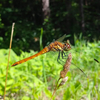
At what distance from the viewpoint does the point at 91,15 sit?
24.9ft

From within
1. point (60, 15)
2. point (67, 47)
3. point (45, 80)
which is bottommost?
point (45, 80)

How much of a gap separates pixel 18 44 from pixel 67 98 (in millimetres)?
2678

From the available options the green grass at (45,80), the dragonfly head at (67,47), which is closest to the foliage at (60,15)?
the green grass at (45,80)

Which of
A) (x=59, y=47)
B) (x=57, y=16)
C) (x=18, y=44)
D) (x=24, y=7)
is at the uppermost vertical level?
(x=24, y=7)

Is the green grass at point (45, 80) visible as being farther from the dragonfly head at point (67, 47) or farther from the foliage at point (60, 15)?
the foliage at point (60, 15)

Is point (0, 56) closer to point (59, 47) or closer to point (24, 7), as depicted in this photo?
point (59, 47)

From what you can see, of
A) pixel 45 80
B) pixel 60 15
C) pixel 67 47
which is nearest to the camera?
pixel 67 47

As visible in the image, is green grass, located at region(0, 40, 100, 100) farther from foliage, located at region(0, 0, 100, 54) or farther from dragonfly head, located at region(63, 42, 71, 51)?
foliage, located at region(0, 0, 100, 54)

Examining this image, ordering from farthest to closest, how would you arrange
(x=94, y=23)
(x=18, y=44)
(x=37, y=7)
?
(x=37, y=7), (x=94, y=23), (x=18, y=44)

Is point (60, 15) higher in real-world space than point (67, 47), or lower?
higher

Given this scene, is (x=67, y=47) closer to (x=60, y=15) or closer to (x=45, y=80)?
(x=45, y=80)

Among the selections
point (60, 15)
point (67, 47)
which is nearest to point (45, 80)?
point (67, 47)

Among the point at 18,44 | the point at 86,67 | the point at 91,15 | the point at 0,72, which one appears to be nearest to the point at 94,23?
the point at 91,15

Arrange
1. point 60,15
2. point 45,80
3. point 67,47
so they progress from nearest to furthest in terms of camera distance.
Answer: point 67,47 < point 45,80 < point 60,15
